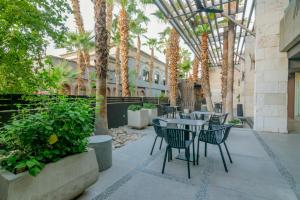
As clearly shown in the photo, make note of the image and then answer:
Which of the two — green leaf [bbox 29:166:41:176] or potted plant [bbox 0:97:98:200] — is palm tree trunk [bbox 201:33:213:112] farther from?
green leaf [bbox 29:166:41:176]

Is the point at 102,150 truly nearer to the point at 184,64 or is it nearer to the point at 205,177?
the point at 205,177

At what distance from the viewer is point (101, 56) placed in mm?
4672

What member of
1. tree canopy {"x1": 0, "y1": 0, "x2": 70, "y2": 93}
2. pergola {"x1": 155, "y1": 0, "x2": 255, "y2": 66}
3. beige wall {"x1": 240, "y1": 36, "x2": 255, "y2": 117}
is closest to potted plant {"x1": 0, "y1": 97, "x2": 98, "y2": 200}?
tree canopy {"x1": 0, "y1": 0, "x2": 70, "y2": 93}

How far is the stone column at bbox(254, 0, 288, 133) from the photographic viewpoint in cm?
597

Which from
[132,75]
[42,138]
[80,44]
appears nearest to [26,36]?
[42,138]

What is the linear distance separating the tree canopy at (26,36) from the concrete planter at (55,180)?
9.16 ft

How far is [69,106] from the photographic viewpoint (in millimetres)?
2156

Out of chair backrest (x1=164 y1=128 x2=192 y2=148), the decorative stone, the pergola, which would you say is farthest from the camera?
the pergola

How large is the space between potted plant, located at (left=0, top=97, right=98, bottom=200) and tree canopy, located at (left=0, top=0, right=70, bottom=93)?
2188mm

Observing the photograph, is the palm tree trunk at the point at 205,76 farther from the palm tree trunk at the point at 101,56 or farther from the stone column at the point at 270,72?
the palm tree trunk at the point at 101,56

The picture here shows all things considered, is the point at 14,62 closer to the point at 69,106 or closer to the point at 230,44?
the point at 69,106

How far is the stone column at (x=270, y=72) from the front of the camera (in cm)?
597

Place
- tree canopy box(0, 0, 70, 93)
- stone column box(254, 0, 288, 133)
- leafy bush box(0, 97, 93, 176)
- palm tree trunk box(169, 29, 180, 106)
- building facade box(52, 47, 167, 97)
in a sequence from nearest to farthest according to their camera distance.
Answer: leafy bush box(0, 97, 93, 176), tree canopy box(0, 0, 70, 93), stone column box(254, 0, 288, 133), palm tree trunk box(169, 29, 180, 106), building facade box(52, 47, 167, 97)

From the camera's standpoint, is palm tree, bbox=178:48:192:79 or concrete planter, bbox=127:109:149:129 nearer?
concrete planter, bbox=127:109:149:129
